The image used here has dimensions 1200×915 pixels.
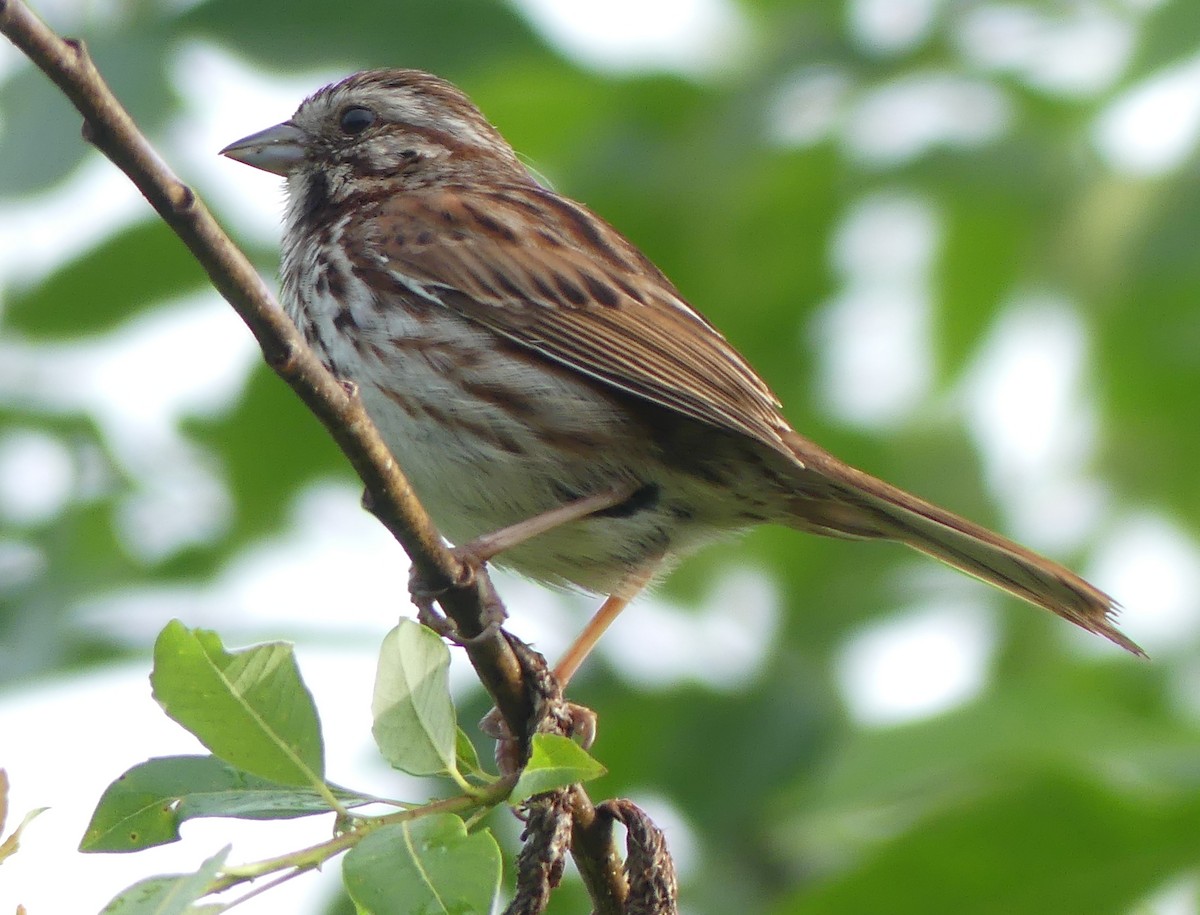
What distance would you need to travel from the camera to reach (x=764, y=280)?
551cm

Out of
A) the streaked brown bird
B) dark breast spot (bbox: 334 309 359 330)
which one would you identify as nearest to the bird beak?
the streaked brown bird

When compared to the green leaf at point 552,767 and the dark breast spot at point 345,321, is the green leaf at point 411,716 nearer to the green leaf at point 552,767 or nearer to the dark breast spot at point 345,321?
the green leaf at point 552,767

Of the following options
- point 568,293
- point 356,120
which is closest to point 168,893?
point 568,293

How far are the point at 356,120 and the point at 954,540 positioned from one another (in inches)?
84.2

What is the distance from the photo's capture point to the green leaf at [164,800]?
235 cm

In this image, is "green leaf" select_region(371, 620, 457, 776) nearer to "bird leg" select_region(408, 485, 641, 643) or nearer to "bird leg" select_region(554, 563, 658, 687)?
"bird leg" select_region(408, 485, 641, 643)

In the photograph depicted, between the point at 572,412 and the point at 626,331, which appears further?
the point at 626,331

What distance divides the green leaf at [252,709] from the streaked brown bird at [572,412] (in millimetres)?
1510

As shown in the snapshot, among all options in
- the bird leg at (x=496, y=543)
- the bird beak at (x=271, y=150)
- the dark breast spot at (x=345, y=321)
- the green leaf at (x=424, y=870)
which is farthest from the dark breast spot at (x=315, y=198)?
the green leaf at (x=424, y=870)

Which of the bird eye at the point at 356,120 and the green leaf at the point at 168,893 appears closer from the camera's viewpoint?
the green leaf at the point at 168,893

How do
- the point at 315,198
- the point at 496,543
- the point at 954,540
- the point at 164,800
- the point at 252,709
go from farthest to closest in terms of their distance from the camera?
1. the point at 315,198
2. the point at 954,540
3. the point at 496,543
4. the point at 164,800
5. the point at 252,709

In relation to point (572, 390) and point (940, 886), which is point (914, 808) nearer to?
point (940, 886)

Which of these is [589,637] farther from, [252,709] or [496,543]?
[252,709]

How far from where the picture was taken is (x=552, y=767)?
7.62ft
